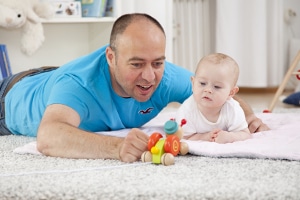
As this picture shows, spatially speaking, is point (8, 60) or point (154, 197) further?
point (8, 60)

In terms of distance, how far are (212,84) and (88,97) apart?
383 millimetres

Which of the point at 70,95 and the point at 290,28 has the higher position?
the point at 70,95

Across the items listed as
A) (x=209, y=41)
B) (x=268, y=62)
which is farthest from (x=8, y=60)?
(x=268, y=62)

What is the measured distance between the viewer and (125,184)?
1392 mm

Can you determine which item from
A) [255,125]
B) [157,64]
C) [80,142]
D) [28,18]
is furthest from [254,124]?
[28,18]

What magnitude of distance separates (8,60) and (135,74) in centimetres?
150

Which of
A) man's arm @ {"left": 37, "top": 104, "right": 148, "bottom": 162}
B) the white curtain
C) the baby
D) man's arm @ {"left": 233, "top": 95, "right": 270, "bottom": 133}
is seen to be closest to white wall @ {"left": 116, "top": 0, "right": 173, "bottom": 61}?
the white curtain

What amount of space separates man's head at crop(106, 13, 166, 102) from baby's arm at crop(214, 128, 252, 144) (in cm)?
25

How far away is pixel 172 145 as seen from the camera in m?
1.62

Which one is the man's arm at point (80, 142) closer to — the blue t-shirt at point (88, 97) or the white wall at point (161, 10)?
the blue t-shirt at point (88, 97)

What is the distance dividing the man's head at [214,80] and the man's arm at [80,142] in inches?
13.3

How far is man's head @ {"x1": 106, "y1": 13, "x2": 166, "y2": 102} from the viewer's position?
1.74 meters

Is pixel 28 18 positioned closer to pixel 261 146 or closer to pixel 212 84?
pixel 212 84

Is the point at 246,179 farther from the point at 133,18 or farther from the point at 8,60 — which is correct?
the point at 8,60
